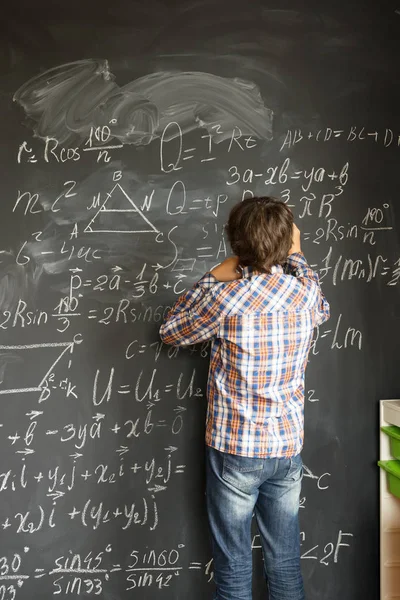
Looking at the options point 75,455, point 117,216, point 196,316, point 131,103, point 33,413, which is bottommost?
point 75,455

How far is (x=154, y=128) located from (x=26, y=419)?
49.5 inches

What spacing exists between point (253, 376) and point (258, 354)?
71mm

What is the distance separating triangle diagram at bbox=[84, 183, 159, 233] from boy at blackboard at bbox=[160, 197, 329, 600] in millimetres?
506

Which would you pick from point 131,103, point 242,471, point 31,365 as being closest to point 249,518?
point 242,471

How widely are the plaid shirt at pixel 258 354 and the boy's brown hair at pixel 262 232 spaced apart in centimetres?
6

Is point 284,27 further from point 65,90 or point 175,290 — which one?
point 175,290

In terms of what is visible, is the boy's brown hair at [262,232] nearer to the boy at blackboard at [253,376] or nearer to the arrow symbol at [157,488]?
the boy at blackboard at [253,376]

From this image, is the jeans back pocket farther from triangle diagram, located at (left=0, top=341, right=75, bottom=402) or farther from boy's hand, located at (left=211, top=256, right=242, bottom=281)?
triangle diagram, located at (left=0, top=341, right=75, bottom=402)

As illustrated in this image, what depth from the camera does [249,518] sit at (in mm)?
1784

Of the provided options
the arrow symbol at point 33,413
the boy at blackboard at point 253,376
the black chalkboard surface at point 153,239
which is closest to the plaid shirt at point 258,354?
the boy at blackboard at point 253,376

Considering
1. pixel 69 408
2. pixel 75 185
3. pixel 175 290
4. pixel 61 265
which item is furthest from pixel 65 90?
Result: pixel 69 408

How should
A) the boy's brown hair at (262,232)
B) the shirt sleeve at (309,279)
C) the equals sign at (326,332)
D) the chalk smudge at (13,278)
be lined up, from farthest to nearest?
the equals sign at (326,332), the chalk smudge at (13,278), the shirt sleeve at (309,279), the boy's brown hair at (262,232)

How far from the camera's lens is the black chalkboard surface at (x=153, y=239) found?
2182mm

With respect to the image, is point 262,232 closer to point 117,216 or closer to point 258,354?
point 258,354
